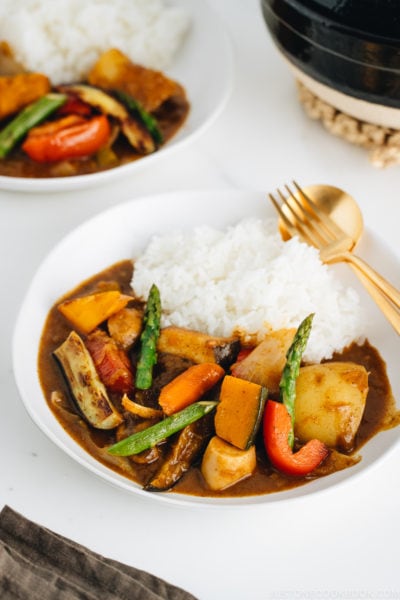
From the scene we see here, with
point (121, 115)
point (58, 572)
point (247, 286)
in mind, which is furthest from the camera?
point (121, 115)

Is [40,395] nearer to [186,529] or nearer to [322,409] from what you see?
[186,529]

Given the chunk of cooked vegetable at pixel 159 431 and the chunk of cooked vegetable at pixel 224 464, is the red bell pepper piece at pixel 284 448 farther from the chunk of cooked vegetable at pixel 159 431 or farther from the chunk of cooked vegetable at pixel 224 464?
the chunk of cooked vegetable at pixel 159 431

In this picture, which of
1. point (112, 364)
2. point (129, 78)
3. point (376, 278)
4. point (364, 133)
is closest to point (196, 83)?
point (129, 78)

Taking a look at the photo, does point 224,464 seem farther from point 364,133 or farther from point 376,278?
point 364,133

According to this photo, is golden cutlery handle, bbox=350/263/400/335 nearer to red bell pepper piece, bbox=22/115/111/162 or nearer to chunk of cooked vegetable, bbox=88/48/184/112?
red bell pepper piece, bbox=22/115/111/162

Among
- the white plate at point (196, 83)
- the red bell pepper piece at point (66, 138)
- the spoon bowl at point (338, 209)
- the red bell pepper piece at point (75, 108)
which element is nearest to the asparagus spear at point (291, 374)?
the spoon bowl at point (338, 209)

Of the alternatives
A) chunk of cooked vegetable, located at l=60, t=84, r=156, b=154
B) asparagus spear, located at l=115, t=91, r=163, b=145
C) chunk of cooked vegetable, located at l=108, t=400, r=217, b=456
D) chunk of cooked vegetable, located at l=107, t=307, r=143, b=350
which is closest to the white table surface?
chunk of cooked vegetable, located at l=108, t=400, r=217, b=456
